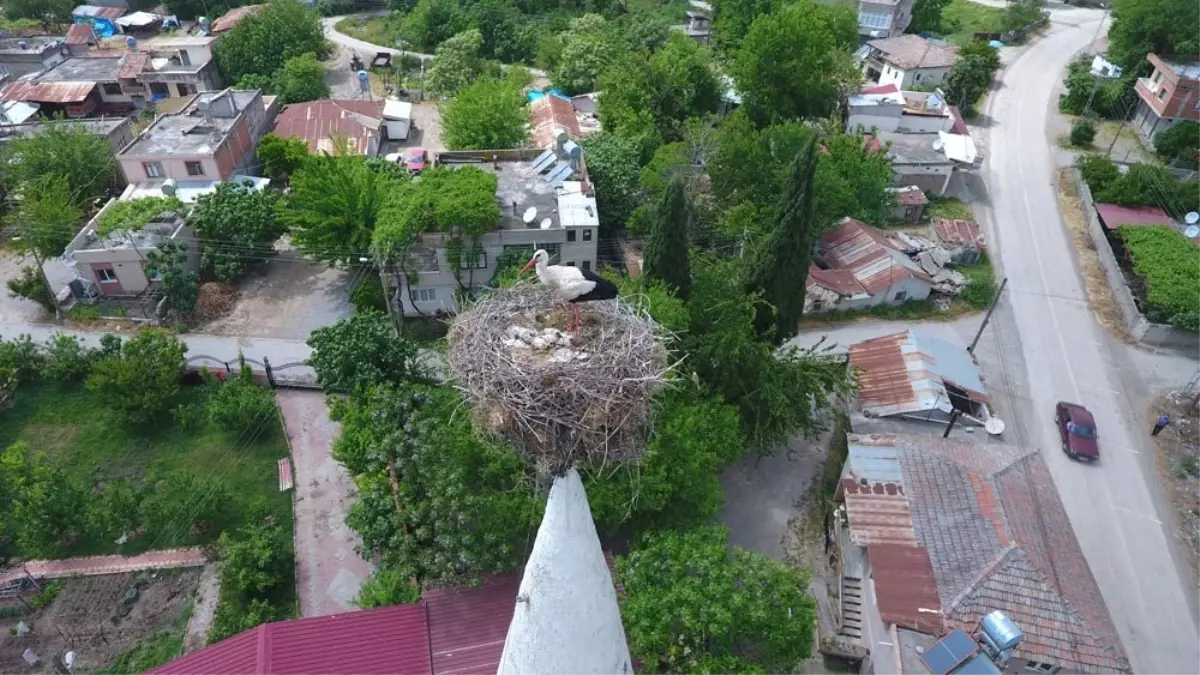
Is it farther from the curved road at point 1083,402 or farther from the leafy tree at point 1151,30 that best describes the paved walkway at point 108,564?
the leafy tree at point 1151,30

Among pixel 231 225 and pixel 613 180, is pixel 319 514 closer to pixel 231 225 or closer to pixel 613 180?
pixel 231 225

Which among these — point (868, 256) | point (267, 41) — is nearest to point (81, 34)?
point (267, 41)

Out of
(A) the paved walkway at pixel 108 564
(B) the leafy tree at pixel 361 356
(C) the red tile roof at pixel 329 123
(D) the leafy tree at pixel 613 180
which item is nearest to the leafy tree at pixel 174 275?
(B) the leafy tree at pixel 361 356

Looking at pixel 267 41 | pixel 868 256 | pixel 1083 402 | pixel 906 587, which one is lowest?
pixel 1083 402

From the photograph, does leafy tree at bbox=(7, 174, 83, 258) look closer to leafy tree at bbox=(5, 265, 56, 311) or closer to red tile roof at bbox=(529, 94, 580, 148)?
leafy tree at bbox=(5, 265, 56, 311)

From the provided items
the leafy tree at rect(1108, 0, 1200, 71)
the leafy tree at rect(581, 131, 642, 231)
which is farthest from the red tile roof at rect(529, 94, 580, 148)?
the leafy tree at rect(1108, 0, 1200, 71)

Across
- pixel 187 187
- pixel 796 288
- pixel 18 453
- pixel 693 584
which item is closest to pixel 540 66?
pixel 187 187
